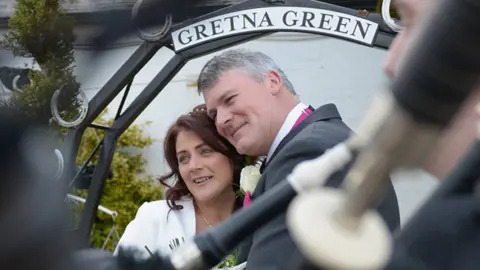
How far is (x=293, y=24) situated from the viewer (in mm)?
2213

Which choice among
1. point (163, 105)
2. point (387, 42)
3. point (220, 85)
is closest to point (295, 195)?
point (220, 85)

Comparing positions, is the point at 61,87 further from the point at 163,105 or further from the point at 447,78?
the point at 163,105

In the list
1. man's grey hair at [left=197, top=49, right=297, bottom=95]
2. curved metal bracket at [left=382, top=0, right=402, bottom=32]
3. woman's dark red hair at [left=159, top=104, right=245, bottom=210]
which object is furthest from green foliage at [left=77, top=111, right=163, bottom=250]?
man's grey hair at [left=197, top=49, right=297, bottom=95]

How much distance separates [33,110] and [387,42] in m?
1.77

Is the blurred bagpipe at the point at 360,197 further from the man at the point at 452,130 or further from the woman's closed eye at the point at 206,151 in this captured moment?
the woman's closed eye at the point at 206,151

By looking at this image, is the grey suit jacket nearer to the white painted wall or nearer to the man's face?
the man's face

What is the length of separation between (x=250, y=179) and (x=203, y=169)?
0.45 meters

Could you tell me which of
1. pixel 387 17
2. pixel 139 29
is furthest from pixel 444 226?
pixel 387 17

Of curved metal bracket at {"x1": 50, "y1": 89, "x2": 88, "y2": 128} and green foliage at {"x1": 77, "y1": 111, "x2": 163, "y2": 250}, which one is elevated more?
curved metal bracket at {"x1": 50, "y1": 89, "x2": 88, "y2": 128}

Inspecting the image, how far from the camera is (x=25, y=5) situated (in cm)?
49

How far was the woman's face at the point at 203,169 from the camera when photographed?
6.70 ft

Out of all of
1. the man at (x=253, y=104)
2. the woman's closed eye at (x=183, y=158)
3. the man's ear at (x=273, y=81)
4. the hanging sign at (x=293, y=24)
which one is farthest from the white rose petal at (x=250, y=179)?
the hanging sign at (x=293, y=24)

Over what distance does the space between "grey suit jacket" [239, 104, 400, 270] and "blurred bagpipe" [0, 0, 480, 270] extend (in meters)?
0.14

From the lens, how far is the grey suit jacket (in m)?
0.88
